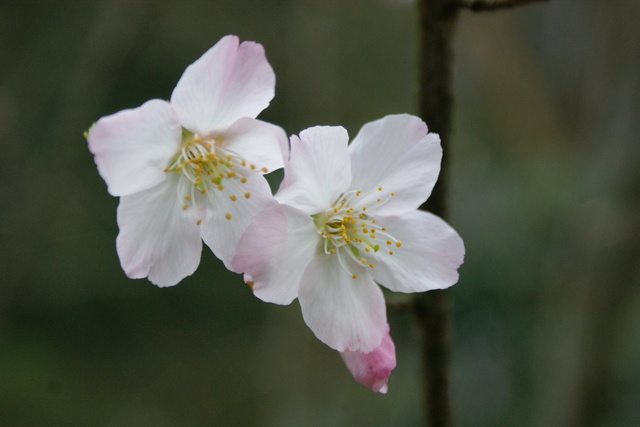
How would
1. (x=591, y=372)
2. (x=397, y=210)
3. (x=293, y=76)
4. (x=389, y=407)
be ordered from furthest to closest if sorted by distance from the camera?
(x=293, y=76), (x=389, y=407), (x=591, y=372), (x=397, y=210)

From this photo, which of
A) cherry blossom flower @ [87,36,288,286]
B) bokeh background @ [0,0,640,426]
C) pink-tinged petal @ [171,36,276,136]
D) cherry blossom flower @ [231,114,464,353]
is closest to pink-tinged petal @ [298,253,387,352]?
cherry blossom flower @ [231,114,464,353]

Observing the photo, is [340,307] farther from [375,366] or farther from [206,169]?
[206,169]

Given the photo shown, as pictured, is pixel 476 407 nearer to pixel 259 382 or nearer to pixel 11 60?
pixel 259 382

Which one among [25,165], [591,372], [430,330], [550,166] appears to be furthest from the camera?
[550,166]

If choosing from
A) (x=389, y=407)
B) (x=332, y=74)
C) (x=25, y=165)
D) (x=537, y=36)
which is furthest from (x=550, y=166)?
(x=25, y=165)

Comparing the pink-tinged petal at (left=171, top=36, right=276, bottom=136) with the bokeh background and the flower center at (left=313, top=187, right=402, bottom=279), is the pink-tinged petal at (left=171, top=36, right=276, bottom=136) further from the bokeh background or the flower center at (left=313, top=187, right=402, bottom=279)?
the bokeh background

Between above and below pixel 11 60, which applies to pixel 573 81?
below

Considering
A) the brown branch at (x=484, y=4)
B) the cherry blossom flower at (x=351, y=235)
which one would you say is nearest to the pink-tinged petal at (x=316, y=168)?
the cherry blossom flower at (x=351, y=235)
